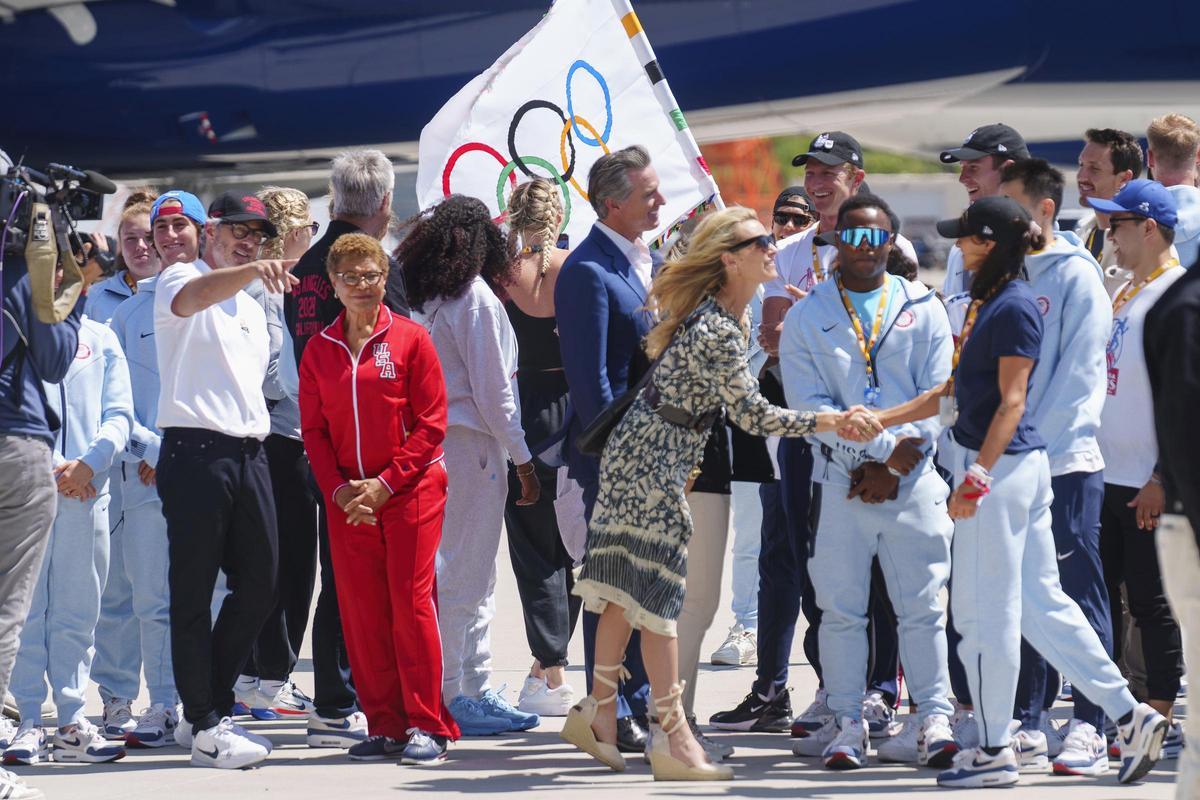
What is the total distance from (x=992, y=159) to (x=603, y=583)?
189cm

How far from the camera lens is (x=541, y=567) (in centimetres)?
590

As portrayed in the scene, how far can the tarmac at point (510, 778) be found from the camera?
14.7 ft

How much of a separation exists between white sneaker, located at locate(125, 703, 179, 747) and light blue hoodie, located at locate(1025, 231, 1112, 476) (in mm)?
2803

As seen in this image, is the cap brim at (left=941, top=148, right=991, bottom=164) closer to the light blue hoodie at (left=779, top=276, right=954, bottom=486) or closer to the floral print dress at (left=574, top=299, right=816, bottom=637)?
the light blue hoodie at (left=779, top=276, right=954, bottom=486)

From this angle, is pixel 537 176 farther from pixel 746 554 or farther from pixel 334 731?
Result: pixel 334 731

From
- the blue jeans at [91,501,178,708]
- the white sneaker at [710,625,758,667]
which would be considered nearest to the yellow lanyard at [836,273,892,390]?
the white sneaker at [710,625,758,667]

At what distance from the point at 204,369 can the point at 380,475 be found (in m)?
0.61

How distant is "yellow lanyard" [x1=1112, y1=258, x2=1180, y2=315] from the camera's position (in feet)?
16.4

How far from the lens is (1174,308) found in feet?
10.6

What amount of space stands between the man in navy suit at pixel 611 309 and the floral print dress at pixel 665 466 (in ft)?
0.94

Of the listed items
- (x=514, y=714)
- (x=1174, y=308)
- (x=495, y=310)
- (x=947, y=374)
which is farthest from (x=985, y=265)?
(x=514, y=714)

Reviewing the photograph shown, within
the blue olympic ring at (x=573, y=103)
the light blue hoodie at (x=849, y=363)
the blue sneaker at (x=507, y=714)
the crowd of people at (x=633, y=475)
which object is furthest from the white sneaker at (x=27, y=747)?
the blue olympic ring at (x=573, y=103)

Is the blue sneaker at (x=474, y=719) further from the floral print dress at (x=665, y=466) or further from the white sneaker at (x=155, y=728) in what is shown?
the floral print dress at (x=665, y=466)

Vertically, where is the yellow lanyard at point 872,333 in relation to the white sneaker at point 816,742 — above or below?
above
